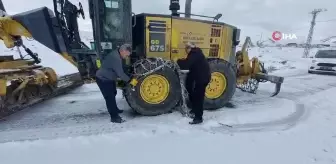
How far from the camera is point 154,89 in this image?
5133 millimetres

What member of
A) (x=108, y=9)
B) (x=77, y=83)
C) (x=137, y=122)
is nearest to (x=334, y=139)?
(x=137, y=122)

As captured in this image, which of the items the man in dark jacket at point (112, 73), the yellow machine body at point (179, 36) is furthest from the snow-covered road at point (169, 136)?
the yellow machine body at point (179, 36)

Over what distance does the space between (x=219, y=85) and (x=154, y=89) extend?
1548 mm

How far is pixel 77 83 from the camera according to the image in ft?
24.4

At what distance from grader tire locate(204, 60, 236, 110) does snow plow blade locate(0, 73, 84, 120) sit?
3.27 metres

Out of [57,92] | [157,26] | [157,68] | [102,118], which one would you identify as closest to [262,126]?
[157,68]

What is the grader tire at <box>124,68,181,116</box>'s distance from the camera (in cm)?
496

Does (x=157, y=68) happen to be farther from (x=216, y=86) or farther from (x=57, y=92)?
(x=57, y=92)

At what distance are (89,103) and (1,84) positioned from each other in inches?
76.8

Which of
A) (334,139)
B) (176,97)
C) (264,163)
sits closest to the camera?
(264,163)

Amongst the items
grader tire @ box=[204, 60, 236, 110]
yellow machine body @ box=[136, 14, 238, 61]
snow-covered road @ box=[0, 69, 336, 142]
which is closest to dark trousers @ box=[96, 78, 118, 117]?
snow-covered road @ box=[0, 69, 336, 142]

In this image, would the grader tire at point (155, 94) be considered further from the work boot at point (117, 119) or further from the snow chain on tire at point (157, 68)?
the work boot at point (117, 119)

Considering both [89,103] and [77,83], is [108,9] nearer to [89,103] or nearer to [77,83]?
[89,103]

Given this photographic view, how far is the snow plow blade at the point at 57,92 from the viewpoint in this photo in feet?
15.8
